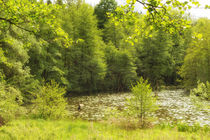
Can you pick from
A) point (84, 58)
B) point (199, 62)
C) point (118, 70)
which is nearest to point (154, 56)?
point (118, 70)

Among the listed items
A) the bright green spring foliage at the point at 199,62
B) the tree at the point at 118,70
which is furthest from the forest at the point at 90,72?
the bright green spring foliage at the point at 199,62

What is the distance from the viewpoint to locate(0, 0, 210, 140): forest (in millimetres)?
5180

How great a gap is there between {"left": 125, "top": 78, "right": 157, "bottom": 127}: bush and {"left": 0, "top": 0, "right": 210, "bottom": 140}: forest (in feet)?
0.17

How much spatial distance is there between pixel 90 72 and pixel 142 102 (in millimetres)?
22310

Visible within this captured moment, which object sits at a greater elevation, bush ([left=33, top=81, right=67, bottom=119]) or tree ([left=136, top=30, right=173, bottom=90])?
tree ([left=136, top=30, right=173, bottom=90])

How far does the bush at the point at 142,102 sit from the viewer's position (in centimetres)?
943

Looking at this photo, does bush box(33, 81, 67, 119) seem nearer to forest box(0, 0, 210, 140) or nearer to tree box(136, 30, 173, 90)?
forest box(0, 0, 210, 140)

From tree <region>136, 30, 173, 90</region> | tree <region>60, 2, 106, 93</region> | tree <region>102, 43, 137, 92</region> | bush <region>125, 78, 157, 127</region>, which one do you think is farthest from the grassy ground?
tree <region>136, 30, 173, 90</region>

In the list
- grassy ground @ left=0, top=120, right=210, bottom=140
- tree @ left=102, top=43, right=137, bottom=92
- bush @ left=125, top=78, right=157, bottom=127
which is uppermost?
tree @ left=102, top=43, right=137, bottom=92

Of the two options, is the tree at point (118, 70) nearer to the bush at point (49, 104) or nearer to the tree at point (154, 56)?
the tree at point (154, 56)

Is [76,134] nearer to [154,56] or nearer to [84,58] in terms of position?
[84,58]

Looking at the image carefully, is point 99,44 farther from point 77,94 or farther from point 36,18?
point 36,18

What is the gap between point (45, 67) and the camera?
24406 millimetres

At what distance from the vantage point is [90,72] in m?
31.4
